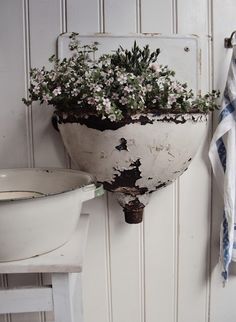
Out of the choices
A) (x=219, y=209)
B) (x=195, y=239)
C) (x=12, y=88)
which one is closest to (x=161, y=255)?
(x=195, y=239)

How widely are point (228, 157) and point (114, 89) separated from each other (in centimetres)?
36

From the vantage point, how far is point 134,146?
62 cm

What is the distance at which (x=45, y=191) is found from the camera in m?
0.70

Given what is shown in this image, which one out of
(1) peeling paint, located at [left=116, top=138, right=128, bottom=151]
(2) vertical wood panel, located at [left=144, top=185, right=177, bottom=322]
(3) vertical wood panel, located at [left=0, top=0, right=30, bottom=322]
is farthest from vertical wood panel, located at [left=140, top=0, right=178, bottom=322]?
(3) vertical wood panel, located at [left=0, top=0, right=30, bottom=322]

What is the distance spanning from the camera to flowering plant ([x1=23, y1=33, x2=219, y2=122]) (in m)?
0.58

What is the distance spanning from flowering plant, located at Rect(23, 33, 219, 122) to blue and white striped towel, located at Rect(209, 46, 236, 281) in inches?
5.4

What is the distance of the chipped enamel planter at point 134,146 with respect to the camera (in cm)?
61

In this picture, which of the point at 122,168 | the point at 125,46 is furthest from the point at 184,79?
the point at 122,168

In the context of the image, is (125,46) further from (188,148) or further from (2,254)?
(2,254)

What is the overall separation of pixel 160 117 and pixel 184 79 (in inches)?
9.4

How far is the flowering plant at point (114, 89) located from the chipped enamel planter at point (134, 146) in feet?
0.07

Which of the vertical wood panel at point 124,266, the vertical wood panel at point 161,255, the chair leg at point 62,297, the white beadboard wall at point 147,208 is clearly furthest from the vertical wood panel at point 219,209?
the chair leg at point 62,297

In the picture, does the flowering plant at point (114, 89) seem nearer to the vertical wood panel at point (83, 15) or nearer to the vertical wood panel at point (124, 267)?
the vertical wood panel at point (83, 15)

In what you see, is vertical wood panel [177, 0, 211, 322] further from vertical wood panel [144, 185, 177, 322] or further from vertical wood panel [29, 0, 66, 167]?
vertical wood panel [29, 0, 66, 167]
